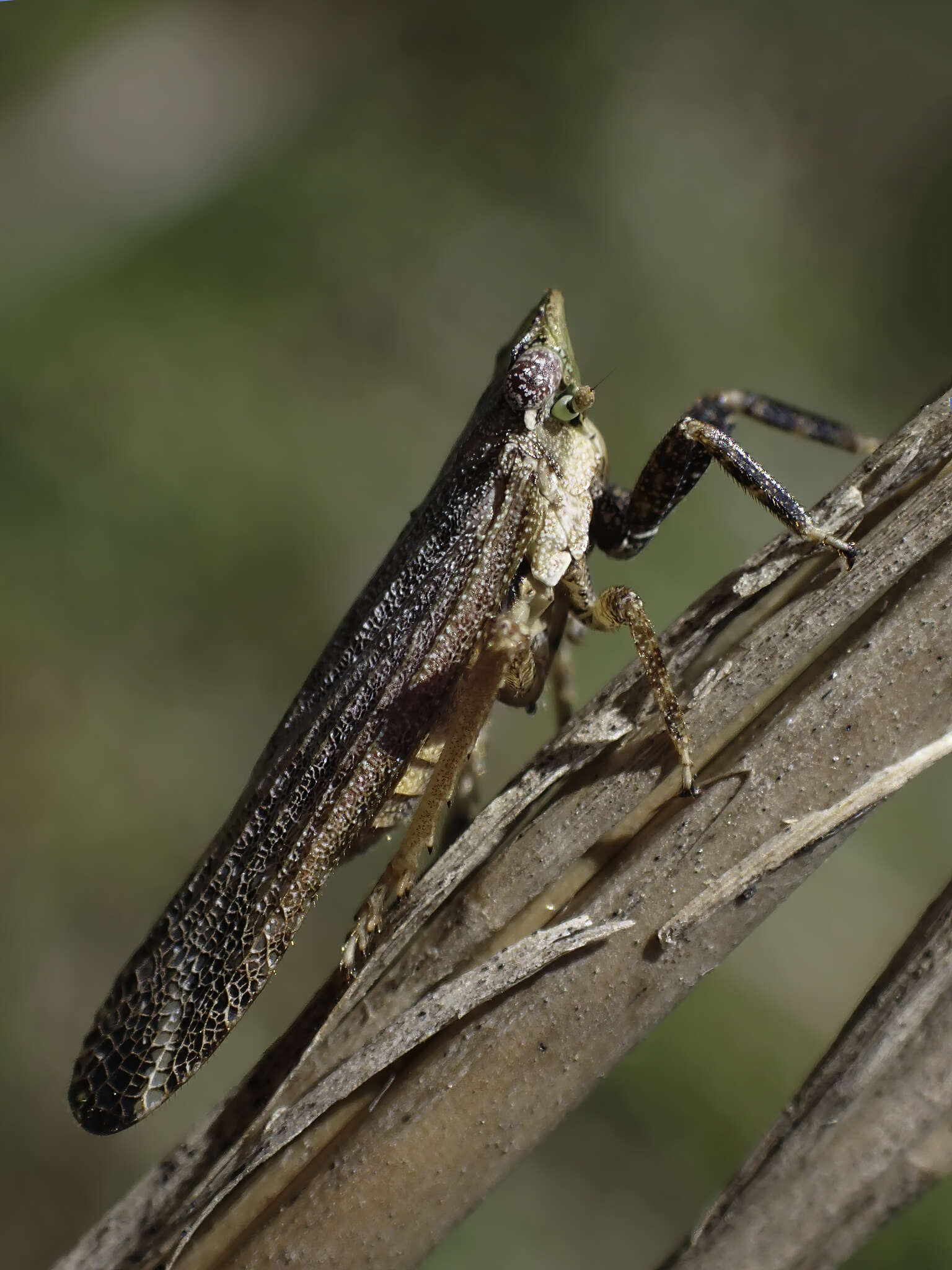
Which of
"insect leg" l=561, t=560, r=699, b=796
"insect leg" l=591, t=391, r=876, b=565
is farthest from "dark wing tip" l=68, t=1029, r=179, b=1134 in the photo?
"insect leg" l=591, t=391, r=876, b=565

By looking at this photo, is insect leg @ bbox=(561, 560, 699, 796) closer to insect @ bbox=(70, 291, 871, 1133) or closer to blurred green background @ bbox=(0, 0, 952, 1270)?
insect @ bbox=(70, 291, 871, 1133)

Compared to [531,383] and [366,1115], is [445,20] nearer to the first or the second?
[531,383]

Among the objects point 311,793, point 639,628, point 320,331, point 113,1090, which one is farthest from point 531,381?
point 320,331

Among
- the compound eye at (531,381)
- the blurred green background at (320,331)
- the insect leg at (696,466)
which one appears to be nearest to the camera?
the insect leg at (696,466)

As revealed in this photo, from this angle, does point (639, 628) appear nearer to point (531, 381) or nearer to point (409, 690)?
point (409, 690)

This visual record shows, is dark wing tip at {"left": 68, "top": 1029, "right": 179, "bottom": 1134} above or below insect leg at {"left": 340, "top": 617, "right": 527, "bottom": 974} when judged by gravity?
below

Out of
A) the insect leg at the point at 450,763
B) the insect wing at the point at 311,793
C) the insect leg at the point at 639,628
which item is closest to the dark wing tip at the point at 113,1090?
the insect wing at the point at 311,793

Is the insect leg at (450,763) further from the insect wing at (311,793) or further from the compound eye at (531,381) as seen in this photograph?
the compound eye at (531,381)

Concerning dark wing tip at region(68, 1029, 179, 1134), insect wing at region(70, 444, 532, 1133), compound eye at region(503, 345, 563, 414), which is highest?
compound eye at region(503, 345, 563, 414)
